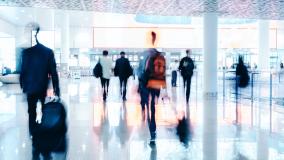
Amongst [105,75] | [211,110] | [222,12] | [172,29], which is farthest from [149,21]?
[211,110]

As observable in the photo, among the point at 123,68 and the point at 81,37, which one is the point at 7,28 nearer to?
the point at 81,37

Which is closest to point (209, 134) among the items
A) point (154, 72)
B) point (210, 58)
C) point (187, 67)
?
point (154, 72)

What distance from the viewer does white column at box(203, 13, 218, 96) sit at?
18.1 m

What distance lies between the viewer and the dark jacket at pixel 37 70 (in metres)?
7.10

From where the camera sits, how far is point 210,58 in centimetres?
1816

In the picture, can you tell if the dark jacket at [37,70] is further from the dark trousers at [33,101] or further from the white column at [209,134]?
the white column at [209,134]

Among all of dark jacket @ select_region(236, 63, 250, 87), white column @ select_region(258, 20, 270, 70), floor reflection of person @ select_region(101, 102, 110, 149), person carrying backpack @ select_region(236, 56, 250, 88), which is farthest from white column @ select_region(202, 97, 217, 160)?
white column @ select_region(258, 20, 270, 70)

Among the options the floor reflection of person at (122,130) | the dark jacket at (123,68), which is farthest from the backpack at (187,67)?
the floor reflection of person at (122,130)

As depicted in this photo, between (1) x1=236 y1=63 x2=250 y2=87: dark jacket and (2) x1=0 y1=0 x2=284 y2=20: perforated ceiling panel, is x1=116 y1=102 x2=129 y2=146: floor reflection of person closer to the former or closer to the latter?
(2) x1=0 y1=0 x2=284 y2=20: perforated ceiling panel

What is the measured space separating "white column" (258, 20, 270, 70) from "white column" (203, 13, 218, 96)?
19.2 meters

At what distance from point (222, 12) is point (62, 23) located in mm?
20638

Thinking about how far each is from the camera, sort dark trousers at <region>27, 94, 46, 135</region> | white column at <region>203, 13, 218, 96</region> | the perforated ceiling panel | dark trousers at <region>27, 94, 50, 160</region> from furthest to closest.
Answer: white column at <region>203, 13, 218, 96</region> → the perforated ceiling panel → dark trousers at <region>27, 94, 46, 135</region> → dark trousers at <region>27, 94, 50, 160</region>

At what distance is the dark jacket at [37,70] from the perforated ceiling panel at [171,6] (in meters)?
8.86

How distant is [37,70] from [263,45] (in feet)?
106
